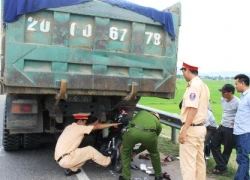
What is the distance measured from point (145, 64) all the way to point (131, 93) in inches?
19.5

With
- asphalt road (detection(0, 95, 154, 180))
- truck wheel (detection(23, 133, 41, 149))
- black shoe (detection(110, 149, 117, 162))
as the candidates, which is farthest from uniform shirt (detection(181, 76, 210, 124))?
truck wheel (detection(23, 133, 41, 149))

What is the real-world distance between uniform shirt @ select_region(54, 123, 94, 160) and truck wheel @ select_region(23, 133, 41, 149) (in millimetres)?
1358

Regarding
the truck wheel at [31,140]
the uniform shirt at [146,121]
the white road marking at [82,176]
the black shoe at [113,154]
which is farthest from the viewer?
the truck wheel at [31,140]

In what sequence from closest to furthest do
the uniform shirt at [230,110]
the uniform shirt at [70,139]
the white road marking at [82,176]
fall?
the white road marking at [82,176]
the uniform shirt at [70,139]
the uniform shirt at [230,110]

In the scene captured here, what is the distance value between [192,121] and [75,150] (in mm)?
1890

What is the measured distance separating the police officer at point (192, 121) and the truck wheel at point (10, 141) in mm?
3326

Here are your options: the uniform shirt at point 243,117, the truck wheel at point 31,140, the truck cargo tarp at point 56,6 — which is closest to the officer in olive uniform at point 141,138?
the uniform shirt at point 243,117

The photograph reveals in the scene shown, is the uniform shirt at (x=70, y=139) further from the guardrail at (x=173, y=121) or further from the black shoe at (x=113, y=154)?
the guardrail at (x=173, y=121)

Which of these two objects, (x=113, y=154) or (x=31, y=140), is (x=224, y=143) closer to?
(x=113, y=154)

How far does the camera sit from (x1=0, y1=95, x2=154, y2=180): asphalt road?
196 inches

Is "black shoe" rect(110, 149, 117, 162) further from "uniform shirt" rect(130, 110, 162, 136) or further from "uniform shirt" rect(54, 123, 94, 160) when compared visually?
"uniform shirt" rect(130, 110, 162, 136)

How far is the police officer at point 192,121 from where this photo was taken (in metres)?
4.21

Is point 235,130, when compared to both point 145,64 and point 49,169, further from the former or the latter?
point 49,169

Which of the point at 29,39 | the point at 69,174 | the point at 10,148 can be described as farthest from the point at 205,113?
the point at 10,148
